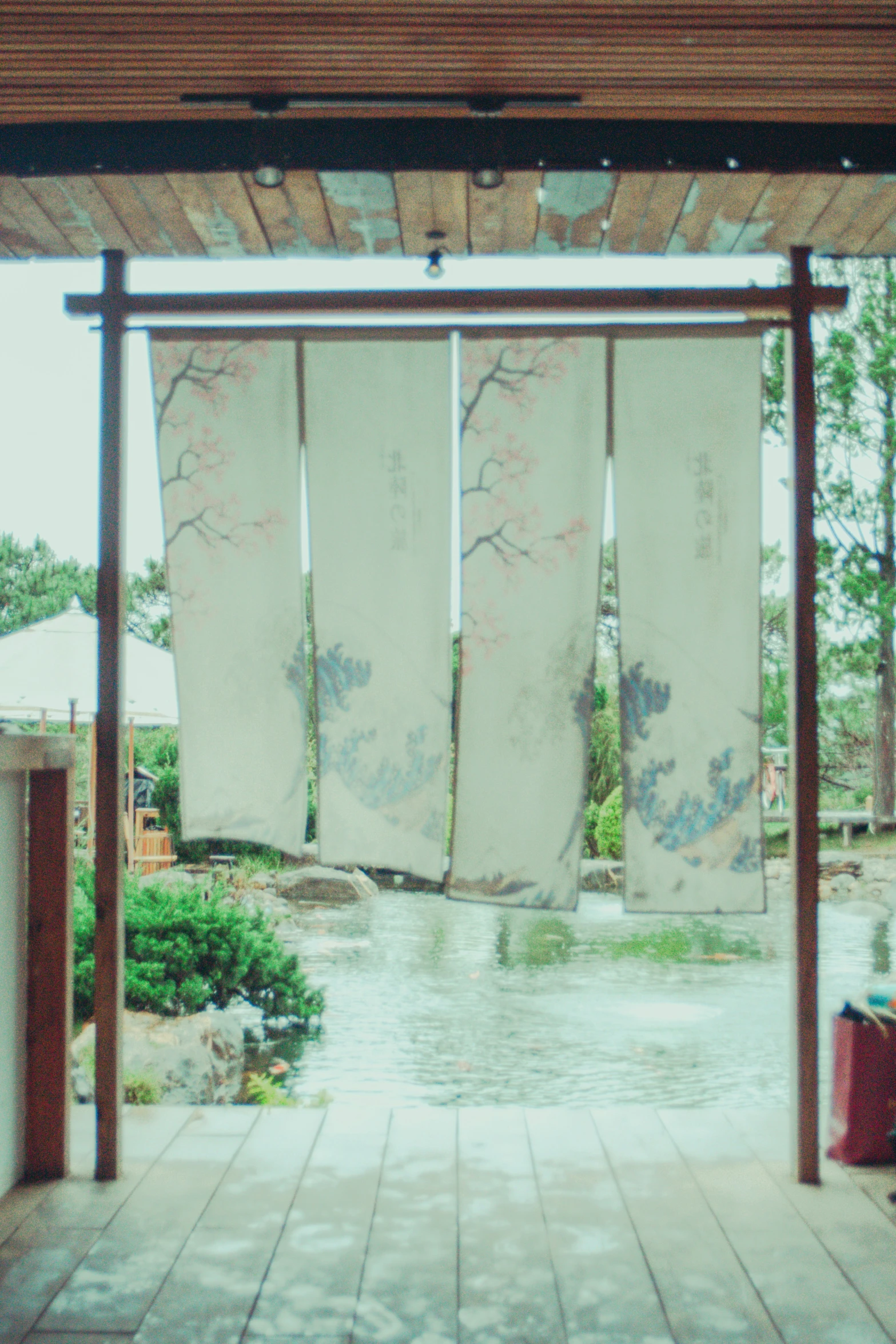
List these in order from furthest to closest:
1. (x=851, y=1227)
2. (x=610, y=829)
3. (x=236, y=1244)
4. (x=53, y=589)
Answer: (x=53, y=589) → (x=610, y=829) → (x=851, y=1227) → (x=236, y=1244)

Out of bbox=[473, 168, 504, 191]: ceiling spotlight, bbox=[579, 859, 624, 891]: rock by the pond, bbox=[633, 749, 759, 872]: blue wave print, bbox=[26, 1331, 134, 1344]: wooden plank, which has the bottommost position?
bbox=[579, 859, 624, 891]: rock by the pond

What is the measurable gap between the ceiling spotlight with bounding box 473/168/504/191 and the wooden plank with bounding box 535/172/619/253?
138 millimetres

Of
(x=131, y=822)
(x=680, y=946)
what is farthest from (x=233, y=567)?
(x=680, y=946)

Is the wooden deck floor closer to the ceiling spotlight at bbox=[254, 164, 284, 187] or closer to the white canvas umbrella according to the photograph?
the ceiling spotlight at bbox=[254, 164, 284, 187]

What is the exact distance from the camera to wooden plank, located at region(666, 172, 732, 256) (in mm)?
2713

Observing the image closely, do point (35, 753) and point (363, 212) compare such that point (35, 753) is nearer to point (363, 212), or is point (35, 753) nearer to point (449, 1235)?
point (449, 1235)

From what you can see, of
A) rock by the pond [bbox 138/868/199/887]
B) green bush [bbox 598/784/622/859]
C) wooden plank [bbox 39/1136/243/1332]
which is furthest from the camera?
green bush [bbox 598/784/622/859]

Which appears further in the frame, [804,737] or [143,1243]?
[804,737]

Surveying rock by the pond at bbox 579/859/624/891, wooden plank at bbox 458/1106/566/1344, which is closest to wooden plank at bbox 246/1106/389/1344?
wooden plank at bbox 458/1106/566/1344

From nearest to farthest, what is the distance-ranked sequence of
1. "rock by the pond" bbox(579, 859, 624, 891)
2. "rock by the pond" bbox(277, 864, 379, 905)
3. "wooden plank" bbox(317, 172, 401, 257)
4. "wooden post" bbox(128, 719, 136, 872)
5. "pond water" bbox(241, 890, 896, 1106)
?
"wooden plank" bbox(317, 172, 401, 257)
"pond water" bbox(241, 890, 896, 1106)
"wooden post" bbox(128, 719, 136, 872)
"rock by the pond" bbox(277, 864, 379, 905)
"rock by the pond" bbox(579, 859, 624, 891)

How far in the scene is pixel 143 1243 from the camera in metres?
2.29

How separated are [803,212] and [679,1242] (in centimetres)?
259

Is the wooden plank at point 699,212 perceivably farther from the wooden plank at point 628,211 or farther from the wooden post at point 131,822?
the wooden post at point 131,822

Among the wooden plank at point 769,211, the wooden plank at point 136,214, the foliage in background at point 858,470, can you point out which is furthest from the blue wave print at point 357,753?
the foliage in background at point 858,470
